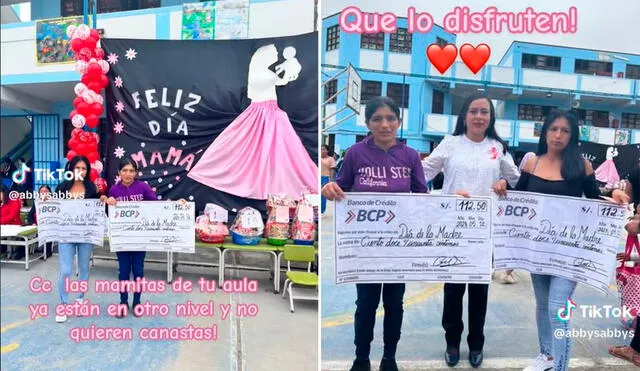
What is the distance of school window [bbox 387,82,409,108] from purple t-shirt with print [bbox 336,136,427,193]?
16cm

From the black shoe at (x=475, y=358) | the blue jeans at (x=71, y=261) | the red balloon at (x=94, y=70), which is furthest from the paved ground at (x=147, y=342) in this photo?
the red balloon at (x=94, y=70)

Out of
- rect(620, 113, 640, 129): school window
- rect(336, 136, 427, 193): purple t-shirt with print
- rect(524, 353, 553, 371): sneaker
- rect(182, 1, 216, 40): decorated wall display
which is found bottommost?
rect(524, 353, 553, 371): sneaker

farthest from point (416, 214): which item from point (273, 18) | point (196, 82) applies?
point (196, 82)

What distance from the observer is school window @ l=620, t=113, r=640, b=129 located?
1805 millimetres

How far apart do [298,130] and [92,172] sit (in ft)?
2.94

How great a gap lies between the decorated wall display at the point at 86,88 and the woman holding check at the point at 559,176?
1.76 m

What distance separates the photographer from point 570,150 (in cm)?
178

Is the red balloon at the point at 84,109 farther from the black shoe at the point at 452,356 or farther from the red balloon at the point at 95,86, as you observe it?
the black shoe at the point at 452,356

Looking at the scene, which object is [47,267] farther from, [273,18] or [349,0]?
[349,0]

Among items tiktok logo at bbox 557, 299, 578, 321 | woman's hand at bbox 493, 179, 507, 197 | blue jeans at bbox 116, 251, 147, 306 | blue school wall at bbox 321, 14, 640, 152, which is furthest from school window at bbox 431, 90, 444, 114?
blue jeans at bbox 116, 251, 147, 306

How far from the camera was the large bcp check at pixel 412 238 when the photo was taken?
1.77 m

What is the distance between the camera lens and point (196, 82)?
1944 millimetres

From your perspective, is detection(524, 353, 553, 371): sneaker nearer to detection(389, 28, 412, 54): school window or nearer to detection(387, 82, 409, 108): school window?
detection(387, 82, 409, 108): school window

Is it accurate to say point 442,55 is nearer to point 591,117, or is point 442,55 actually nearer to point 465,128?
point 465,128
